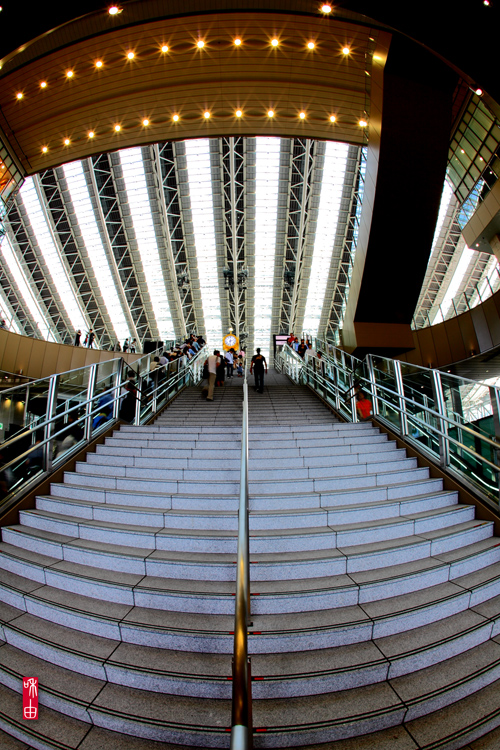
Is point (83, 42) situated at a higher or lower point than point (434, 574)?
higher

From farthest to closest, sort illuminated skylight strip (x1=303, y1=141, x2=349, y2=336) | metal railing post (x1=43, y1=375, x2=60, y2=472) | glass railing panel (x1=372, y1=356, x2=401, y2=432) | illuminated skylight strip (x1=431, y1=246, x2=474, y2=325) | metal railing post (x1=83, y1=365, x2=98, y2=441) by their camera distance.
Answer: illuminated skylight strip (x1=431, y1=246, x2=474, y2=325), illuminated skylight strip (x1=303, y1=141, x2=349, y2=336), glass railing panel (x1=372, y1=356, x2=401, y2=432), metal railing post (x1=83, y1=365, x2=98, y2=441), metal railing post (x1=43, y1=375, x2=60, y2=472)

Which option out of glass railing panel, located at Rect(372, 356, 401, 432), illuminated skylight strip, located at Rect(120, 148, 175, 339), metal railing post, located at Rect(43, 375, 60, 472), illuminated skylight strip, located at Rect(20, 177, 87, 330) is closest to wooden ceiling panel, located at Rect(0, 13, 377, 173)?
glass railing panel, located at Rect(372, 356, 401, 432)

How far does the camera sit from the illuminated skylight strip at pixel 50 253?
24.3m

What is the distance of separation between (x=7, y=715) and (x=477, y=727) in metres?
2.56

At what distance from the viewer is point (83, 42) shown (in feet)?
29.8

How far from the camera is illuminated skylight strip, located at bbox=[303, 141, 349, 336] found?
21.7 meters

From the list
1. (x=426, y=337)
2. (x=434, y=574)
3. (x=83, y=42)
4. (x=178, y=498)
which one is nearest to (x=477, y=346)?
(x=426, y=337)

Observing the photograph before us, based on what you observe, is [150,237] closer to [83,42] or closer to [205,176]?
[205,176]

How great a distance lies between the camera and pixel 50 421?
4.10 meters

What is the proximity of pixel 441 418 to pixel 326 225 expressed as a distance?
25174 mm

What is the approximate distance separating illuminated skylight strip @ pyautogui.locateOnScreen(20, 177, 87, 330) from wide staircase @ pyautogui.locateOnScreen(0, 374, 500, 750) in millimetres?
28194

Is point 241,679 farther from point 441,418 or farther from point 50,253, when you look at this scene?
point 50,253

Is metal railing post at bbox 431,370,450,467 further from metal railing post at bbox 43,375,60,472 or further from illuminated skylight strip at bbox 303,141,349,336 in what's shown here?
illuminated skylight strip at bbox 303,141,349,336

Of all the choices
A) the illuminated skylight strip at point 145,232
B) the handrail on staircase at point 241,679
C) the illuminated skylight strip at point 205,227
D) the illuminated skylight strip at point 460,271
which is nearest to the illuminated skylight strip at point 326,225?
the illuminated skylight strip at point 205,227
